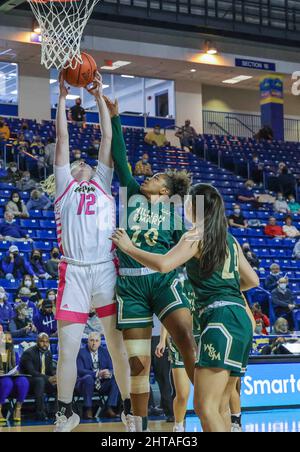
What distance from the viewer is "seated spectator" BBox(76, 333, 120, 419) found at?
10.9 meters

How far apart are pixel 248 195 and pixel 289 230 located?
77.9 inches

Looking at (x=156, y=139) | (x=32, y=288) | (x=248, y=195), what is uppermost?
(x=156, y=139)

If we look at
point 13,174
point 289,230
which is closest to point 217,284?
point 13,174

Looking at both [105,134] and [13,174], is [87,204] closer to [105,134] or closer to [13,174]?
[105,134]

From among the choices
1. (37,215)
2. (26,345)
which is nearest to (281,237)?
(37,215)

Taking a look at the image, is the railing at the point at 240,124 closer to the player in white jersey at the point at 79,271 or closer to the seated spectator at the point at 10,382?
the seated spectator at the point at 10,382

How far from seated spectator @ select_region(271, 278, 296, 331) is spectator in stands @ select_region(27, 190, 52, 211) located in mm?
4755

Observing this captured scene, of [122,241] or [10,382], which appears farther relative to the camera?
[10,382]

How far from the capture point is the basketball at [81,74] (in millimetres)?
6625

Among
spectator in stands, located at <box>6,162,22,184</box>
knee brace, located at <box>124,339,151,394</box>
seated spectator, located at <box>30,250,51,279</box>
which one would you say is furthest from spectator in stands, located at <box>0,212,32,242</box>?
knee brace, located at <box>124,339,151,394</box>

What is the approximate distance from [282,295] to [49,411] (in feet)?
20.4

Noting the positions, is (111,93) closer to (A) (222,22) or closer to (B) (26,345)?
(A) (222,22)

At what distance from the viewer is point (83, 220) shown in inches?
254

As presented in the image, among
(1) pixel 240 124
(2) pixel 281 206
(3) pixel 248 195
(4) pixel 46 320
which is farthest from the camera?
(1) pixel 240 124
